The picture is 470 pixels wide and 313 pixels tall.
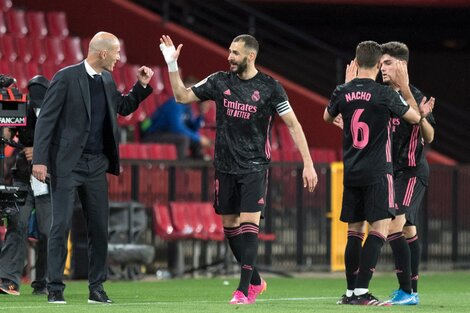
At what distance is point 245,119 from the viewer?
36.8ft

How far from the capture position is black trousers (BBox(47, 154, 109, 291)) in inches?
426

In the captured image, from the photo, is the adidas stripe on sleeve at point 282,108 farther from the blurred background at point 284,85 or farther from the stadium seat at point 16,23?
the stadium seat at point 16,23

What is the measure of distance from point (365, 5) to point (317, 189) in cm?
945

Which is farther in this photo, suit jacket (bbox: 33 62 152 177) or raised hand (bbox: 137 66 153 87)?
raised hand (bbox: 137 66 153 87)

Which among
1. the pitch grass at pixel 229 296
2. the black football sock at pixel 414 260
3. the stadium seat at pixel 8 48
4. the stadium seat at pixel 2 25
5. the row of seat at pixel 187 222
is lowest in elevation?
the pitch grass at pixel 229 296

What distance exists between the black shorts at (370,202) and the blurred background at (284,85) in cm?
540

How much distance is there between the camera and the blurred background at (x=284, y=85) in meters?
17.1

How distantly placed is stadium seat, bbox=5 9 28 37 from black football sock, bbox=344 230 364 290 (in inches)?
455

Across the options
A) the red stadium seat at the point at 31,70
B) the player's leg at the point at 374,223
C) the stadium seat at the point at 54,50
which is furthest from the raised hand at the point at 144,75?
the stadium seat at the point at 54,50

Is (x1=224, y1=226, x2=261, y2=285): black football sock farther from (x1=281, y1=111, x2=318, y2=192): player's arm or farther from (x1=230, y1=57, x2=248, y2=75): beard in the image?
(x1=230, y1=57, x2=248, y2=75): beard

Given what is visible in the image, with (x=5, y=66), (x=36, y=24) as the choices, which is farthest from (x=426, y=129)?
(x=36, y=24)

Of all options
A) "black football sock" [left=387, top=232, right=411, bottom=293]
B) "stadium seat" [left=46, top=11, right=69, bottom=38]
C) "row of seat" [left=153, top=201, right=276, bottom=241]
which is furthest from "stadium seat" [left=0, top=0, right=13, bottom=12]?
"black football sock" [left=387, top=232, right=411, bottom=293]

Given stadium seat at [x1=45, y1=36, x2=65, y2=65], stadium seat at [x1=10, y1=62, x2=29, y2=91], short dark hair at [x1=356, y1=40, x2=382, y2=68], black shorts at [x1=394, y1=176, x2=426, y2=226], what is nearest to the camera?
short dark hair at [x1=356, y1=40, x2=382, y2=68]

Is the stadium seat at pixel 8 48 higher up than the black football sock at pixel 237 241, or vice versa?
the stadium seat at pixel 8 48
